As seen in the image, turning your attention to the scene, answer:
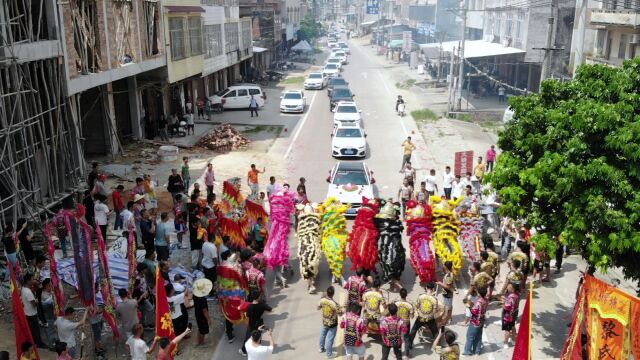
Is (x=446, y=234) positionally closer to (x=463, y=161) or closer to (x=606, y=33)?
(x=463, y=161)

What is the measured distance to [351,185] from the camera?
18625 mm

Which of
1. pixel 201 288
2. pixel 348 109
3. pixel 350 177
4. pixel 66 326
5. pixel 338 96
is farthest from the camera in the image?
pixel 338 96

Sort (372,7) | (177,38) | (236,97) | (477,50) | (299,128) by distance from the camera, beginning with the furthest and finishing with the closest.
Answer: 1. (372,7)
2. (477,50)
3. (236,97)
4. (299,128)
5. (177,38)

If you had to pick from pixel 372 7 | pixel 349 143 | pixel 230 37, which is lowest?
pixel 349 143

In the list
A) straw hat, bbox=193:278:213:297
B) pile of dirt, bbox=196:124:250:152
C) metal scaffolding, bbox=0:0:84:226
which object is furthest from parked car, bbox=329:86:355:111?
straw hat, bbox=193:278:213:297

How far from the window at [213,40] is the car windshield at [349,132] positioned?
504 inches

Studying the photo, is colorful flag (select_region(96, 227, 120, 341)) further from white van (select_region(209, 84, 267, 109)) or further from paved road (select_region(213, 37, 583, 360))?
white van (select_region(209, 84, 267, 109))

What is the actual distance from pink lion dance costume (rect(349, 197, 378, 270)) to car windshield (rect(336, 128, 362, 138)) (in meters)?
13.0

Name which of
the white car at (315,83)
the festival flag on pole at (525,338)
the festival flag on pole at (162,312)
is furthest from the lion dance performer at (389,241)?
the white car at (315,83)

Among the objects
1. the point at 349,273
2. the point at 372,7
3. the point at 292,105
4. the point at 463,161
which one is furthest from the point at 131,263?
the point at 372,7

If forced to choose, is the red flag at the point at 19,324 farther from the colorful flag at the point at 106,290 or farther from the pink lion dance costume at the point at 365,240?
the pink lion dance costume at the point at 365,240

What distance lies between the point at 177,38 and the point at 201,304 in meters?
20.5

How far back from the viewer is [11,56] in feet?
46.0

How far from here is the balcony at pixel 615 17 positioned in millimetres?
26094
